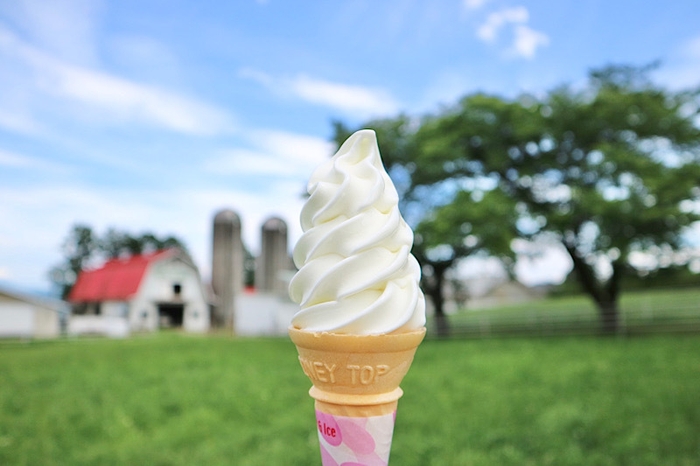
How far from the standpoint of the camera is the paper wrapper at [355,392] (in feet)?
4.58

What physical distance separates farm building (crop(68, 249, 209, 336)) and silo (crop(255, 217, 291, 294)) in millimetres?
2490

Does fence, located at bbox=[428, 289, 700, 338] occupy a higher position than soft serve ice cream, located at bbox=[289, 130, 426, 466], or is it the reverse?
soft serve ice cream, located at bbox=[289, 130, 426, 466]

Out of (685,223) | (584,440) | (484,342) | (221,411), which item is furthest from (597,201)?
(221,411)

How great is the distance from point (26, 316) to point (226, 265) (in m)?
6.99

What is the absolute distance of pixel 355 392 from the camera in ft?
4.74

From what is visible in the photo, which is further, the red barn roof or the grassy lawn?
the red barn roof

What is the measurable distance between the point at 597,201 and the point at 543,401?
7054 mm

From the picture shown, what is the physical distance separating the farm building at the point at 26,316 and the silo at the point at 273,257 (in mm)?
7398

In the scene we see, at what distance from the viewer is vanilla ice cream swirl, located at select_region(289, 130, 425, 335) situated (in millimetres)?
1518

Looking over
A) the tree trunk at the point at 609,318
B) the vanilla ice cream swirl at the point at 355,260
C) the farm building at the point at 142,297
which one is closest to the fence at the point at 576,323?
the tree trunk at the point at 609,318

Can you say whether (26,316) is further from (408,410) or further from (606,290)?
(606,290)

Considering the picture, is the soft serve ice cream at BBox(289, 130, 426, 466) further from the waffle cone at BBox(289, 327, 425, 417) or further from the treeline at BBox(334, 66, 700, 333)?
the treeline at BBox(334, 66, 700, 333)

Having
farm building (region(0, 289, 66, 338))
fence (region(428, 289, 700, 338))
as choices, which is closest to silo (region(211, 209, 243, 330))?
farm building (region(0, 289, 66, 338))

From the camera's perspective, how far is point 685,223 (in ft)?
41.2
